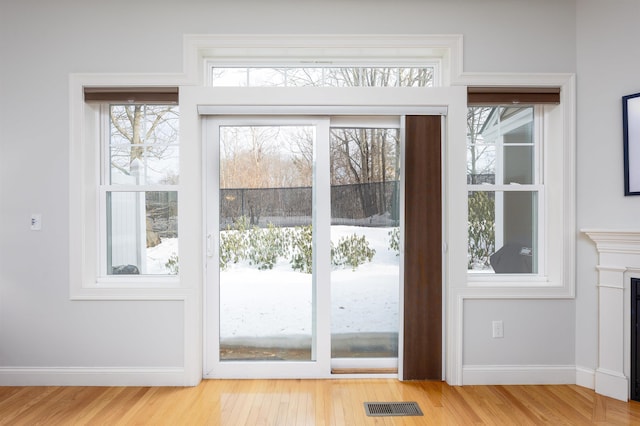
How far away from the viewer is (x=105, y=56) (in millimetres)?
2830

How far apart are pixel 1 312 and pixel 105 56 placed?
6.57 ft

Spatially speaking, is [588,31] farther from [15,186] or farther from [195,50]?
[15,186]

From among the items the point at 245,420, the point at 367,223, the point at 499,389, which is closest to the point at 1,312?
the point at 245,420

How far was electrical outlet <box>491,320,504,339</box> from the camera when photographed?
9.44ft

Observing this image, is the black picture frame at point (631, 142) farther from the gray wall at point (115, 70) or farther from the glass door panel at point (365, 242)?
the glass door panel at point (365, 242)

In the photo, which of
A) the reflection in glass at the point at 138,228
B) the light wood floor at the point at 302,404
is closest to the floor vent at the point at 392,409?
the light wood floor at the point at 302,404

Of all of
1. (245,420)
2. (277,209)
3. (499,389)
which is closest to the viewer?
(245,420)

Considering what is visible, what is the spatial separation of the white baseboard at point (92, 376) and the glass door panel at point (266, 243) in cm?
40

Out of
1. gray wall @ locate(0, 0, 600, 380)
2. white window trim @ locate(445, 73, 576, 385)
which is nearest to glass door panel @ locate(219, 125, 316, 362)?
gray wall @ locate(0, 0, 600, 380)

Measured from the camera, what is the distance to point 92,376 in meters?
2.83

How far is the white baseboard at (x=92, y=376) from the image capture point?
283cm

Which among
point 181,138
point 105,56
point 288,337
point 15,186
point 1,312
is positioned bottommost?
point 288,337

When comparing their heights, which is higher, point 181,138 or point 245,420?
point 181,138

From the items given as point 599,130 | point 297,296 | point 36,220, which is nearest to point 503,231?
point 599,130
